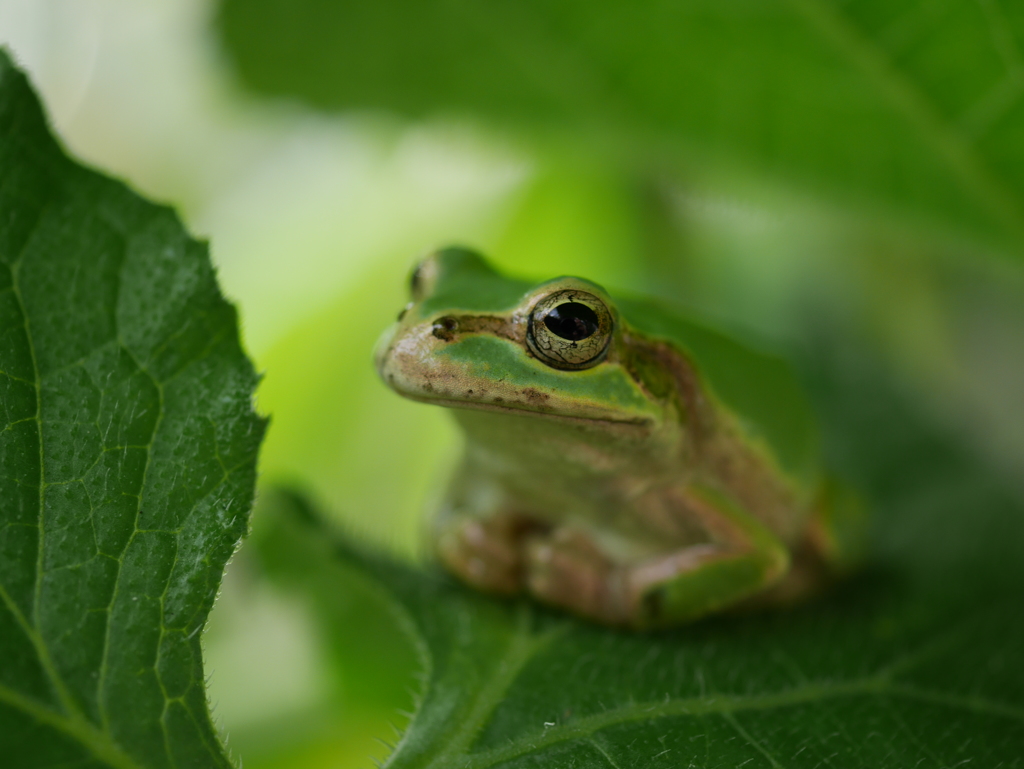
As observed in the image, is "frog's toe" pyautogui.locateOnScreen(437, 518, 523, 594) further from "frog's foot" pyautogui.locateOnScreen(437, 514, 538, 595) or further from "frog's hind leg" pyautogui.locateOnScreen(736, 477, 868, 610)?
"frog's hind leg" pyautogui.locateOnScreen(736, 477, 868, 610)

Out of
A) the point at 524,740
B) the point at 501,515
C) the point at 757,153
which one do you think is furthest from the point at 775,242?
Result: the point at 524,740

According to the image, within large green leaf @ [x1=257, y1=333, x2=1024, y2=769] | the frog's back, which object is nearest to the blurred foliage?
large green leaf @ [x1=257, y1=333, x2=1024, y2=769]

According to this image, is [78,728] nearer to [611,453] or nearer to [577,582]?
[577,582]

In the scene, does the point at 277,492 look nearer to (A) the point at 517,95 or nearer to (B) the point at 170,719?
(B) the point at 170,719

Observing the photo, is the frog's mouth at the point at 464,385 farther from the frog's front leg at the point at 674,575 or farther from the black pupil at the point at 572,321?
the frog's front leg at the point at 674,575

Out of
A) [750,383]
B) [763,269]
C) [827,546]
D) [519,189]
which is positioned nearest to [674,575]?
[750,383]
